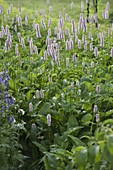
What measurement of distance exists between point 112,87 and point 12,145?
4.22 feet

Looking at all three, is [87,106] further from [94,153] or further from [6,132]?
[94,153]

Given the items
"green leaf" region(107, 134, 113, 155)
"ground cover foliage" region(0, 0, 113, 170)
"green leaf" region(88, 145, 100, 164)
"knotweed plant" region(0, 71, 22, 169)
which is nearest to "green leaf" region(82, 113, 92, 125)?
"ground cover foliage" region(0, 0, 113, 170)

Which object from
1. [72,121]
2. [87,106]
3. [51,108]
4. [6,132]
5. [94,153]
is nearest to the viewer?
[94,153]

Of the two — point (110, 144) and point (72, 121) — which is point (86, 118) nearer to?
point (72, 121)

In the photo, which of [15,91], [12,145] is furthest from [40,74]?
[12,145]

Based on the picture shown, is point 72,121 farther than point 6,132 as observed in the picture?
Yes

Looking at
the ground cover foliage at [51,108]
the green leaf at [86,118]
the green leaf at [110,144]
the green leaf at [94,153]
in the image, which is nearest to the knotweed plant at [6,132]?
the ground cover foliage at [51,108]

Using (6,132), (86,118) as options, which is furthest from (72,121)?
(6,132)

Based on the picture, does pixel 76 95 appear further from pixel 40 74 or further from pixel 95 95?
pixel 40 74

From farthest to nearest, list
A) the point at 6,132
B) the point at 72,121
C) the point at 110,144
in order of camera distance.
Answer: the point at 72,121 < the point at 6,132 < the point at 110,144

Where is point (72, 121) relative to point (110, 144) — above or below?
below

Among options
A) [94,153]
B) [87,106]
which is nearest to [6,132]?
[87,106]

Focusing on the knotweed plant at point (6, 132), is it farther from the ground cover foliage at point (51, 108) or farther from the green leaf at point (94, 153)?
the green leaf at point (94, 153)

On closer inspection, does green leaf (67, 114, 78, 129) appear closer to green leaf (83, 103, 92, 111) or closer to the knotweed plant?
green leaf (83, 103, 92, 111)
